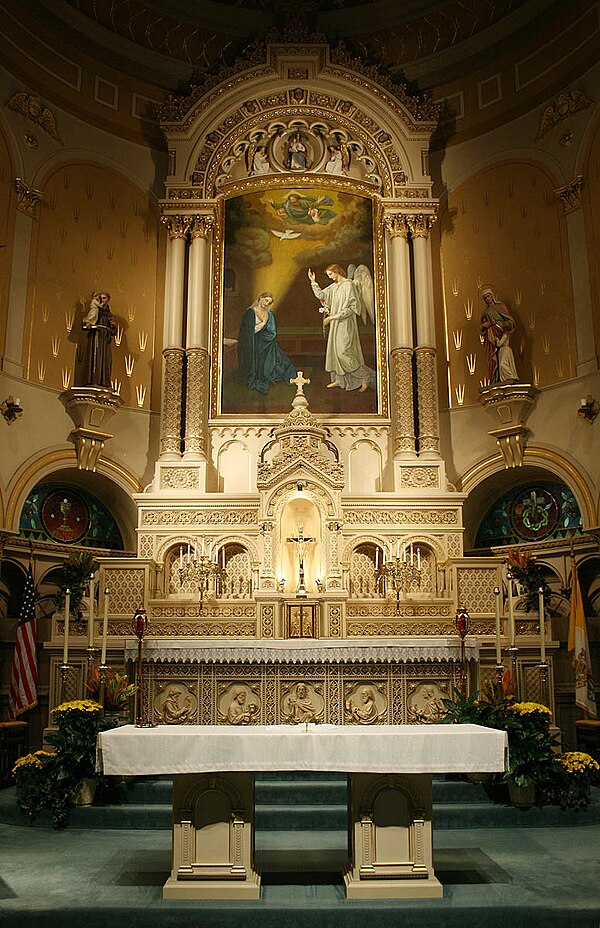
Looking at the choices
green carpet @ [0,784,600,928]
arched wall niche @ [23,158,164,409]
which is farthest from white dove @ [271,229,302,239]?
green carpet @ [0,784,600,928]

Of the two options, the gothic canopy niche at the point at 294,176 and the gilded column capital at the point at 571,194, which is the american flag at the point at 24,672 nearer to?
the gothic canopy niche at the point at 294,176

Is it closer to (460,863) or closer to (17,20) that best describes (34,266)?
(17,20)

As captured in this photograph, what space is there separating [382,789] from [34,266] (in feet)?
37.4

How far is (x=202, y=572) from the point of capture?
13.0m

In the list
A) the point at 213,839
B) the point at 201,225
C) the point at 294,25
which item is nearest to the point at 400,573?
the point at 213,839

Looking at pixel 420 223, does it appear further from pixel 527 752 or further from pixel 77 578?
pixel 527 752

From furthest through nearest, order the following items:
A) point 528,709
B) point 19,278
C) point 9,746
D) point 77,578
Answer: point 19,278, point 77,578, point 9,746, point 528,709

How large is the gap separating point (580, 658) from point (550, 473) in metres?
3.58

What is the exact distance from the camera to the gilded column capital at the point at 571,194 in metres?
14.7

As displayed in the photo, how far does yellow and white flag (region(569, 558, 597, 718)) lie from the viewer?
1215 centimetres

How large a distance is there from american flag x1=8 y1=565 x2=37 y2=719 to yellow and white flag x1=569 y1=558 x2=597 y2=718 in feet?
24.5

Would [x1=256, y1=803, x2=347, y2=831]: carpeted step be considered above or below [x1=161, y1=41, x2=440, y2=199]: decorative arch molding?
below

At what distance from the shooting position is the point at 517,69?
16172 millimetres

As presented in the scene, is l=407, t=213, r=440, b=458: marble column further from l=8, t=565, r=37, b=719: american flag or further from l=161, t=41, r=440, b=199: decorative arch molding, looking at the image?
l=8, t=565, r=37, b=719: american flag
